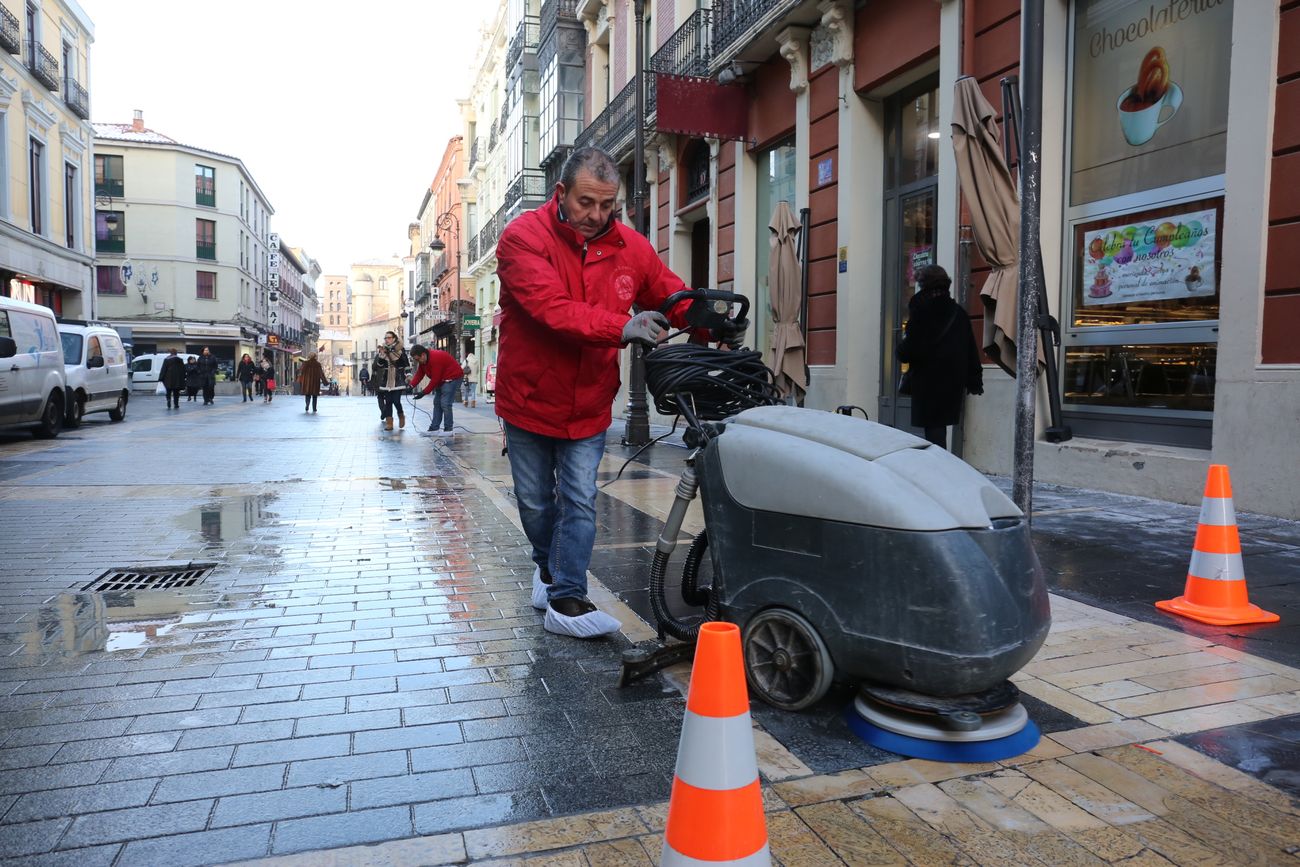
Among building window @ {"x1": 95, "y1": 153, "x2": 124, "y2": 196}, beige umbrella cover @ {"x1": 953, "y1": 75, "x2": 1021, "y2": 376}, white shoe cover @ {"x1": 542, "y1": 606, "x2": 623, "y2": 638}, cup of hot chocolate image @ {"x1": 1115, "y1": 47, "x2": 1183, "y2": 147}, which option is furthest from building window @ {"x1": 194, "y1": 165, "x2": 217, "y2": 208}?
white shoe cover @ {"x1": 542, "y1": 606, "x2": 623, "y2": 638}

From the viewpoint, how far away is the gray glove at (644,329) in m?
3.03

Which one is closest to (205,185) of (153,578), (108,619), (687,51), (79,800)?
(687,51)

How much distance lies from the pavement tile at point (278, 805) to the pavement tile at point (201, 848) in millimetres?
55

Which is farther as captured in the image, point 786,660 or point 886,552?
Answer: point 786,660

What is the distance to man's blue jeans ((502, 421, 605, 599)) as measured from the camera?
3.76m

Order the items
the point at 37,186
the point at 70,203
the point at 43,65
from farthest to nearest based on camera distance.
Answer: the point at 70,203
the point at 37,186
the point at 43,65

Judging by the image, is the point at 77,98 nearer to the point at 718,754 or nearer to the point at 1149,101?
the point at 1149,101

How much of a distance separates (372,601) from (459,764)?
2020mm

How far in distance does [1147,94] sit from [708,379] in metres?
6.79

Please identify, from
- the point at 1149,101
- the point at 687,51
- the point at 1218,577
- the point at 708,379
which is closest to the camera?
the point at 708,379

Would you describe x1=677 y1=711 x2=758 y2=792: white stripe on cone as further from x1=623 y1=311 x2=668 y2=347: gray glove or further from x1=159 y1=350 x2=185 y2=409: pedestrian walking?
x1=159 y1=350 x2=185 y2=409: pedestrian walking

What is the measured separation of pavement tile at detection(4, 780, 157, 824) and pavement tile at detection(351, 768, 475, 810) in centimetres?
54

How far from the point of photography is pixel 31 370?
45.2ft

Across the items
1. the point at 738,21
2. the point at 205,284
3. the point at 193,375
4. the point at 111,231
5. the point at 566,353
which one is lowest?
the point at 566,353
